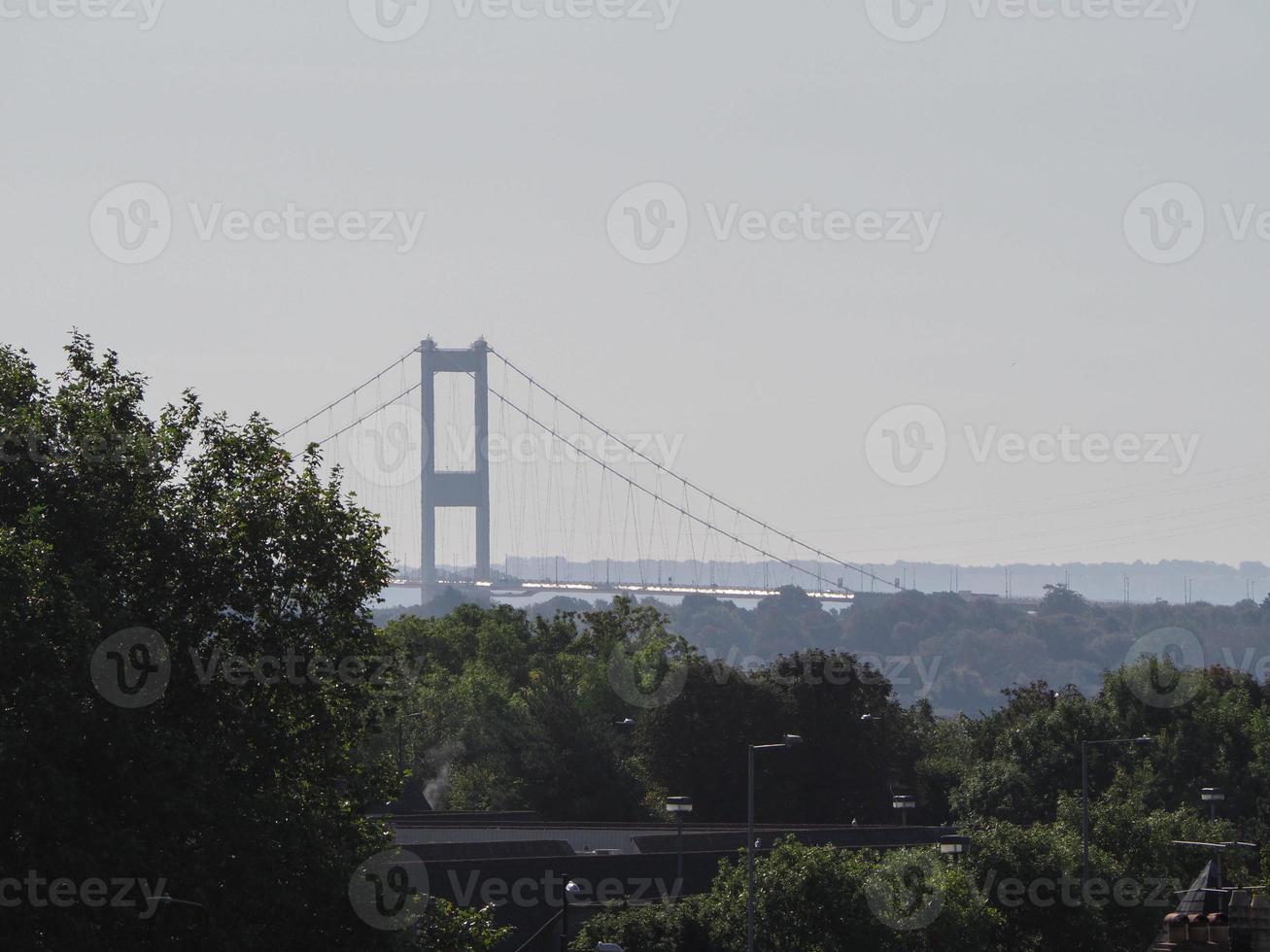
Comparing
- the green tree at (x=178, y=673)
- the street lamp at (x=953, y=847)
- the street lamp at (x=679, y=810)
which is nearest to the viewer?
the green tree at (x=178, y=673)

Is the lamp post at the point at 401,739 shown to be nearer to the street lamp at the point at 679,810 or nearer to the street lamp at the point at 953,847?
the street lamp at the point at 679,810

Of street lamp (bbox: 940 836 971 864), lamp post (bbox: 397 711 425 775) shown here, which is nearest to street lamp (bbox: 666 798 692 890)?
street lamp (bbox: 940 836 971 864)

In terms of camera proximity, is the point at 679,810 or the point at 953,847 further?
the point at 953,847

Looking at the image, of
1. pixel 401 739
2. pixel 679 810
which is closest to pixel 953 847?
pixel 679 810

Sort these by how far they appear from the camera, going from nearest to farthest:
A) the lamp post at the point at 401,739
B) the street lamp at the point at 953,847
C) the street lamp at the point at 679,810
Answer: the street lamp at the point at 679,810
the street lamp at the point at 953,847
the lamp post at the point at 401,739

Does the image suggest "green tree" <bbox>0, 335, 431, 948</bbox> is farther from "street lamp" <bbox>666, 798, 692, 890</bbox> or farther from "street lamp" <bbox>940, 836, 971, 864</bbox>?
"street lamp" <bbox>940, 836, 971, 864</bbox>

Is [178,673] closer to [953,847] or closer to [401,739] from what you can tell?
[953,847]

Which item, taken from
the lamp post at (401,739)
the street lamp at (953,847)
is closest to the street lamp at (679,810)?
the street lamp at (953,847)

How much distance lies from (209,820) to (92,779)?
1628 mm

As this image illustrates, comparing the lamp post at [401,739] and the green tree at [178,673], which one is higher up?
the green tree at [178,673]

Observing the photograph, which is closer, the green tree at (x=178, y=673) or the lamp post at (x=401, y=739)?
the green tree at (x=178, y=673)

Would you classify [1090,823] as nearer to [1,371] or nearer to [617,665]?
[1,371]

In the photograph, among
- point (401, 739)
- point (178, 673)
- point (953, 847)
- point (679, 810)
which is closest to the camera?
point (178, 673)

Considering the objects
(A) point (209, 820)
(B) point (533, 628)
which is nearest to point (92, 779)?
(A) point (209, 820)
